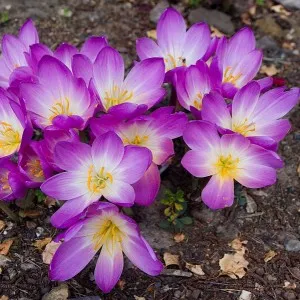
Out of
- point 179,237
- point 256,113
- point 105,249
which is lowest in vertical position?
point 179,237

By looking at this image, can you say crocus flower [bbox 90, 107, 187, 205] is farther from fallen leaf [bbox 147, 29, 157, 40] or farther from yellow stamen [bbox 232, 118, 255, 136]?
fallen leaf [bbox 147, 29, 157, 40]

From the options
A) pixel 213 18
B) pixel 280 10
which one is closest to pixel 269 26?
pixel 280 10

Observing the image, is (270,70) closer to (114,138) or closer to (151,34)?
(151,34)

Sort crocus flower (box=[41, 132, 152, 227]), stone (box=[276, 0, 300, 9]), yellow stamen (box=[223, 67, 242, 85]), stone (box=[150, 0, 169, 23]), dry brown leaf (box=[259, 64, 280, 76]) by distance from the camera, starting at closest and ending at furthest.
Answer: crocus flower (box=[41, 132, 152, 227]) → yellow stamen (box=[223, 67, 242, 85]) → dry brown leaf (box=[259, 64, 280, 76]) → stone (box=[150, 0, 169, 23]) → stone (box=[276, 0, 300, 9])

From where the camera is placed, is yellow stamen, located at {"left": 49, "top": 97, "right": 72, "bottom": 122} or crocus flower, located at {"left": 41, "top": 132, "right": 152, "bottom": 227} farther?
yellow stamen, located at {"left": 49, "top": 97, "right": 72, "bottom": 122}

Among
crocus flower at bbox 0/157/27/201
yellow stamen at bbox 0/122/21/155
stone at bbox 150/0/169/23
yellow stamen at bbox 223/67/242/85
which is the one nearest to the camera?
crocus flower at bbox 0/157/27/201

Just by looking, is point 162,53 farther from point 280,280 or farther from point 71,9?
point 71,9

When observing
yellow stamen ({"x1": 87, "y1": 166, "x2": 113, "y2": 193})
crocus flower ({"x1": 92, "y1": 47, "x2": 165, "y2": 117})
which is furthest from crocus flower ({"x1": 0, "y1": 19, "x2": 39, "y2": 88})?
yellow stamen ({"x1": 87, "y1": 166, "x2": 113, "y2": 193})

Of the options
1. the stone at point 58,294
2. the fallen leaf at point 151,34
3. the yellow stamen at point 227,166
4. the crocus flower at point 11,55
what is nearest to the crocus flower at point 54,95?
the crocus flower at point 11,55
